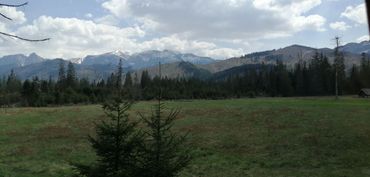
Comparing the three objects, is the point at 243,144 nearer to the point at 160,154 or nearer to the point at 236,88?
the point at 160,154

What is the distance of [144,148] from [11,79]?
557 ft

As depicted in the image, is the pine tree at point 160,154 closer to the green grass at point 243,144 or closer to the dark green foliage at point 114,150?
the dark green foliage at point 114,150

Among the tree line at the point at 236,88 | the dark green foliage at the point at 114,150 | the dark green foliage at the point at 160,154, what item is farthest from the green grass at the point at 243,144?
the tree line at the point at 236,88

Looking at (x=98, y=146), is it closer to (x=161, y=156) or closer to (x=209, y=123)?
(x=161, y=156)

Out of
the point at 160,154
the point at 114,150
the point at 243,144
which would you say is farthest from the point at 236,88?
the point at 160,154

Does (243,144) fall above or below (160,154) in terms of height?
below

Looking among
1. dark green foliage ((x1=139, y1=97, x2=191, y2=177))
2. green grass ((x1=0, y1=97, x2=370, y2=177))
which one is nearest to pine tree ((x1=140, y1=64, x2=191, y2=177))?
dark green foliage ((x1=139, y1=97, x2=191, y2=177))

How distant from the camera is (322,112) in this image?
4925cm

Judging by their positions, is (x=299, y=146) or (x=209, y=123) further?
(x=209, y=123)

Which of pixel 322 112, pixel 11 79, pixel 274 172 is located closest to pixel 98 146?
pixel 274 172

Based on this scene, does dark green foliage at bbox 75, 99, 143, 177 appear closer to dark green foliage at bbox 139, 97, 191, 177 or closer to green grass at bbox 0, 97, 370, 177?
dark green foliage at bbox 139, 97, 191, 177

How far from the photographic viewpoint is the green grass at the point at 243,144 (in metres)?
25.9

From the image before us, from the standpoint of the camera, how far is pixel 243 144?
3447 cm

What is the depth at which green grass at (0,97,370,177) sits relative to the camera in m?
25.9
